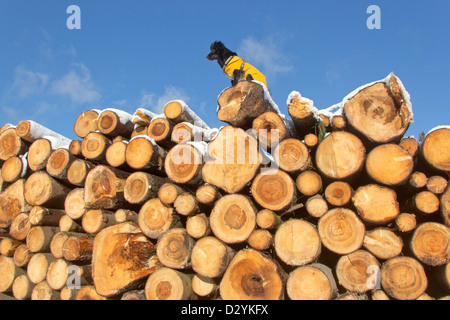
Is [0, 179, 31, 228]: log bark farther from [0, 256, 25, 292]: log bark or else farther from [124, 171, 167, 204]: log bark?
[124, 171, 167, 204]: log bark

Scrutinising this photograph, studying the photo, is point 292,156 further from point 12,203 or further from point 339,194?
point 12,203

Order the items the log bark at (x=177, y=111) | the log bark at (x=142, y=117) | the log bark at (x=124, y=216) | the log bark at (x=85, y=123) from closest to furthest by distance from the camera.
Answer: the log bark at (x=124, y=216) < the log bark at (x=177, y=111) < the log bark at (x=142, y=117) < the log bark at (x=85, y=123)

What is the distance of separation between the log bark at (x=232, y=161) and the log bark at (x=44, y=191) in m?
2.03

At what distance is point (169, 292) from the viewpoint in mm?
2738

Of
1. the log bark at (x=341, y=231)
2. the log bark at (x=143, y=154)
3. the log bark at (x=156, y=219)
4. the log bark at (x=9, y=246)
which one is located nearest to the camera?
the log bark at (x=341, y=231)

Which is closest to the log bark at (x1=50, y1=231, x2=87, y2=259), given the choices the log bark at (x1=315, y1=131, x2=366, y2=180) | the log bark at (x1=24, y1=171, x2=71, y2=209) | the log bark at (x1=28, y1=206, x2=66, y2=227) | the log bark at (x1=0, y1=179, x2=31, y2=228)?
the log bark at (x1=28, y1=206, x2=66, y2=227)

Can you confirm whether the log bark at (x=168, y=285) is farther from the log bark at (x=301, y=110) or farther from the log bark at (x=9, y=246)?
the log bark at (x=9, y=246)

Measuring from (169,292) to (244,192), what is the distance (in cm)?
111

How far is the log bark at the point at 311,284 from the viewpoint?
2375mm

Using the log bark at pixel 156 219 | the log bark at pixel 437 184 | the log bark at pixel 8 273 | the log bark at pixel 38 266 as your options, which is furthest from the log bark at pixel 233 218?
the log bark at pixel 8 273

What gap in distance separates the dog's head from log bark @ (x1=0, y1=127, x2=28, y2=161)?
10.4 feet
